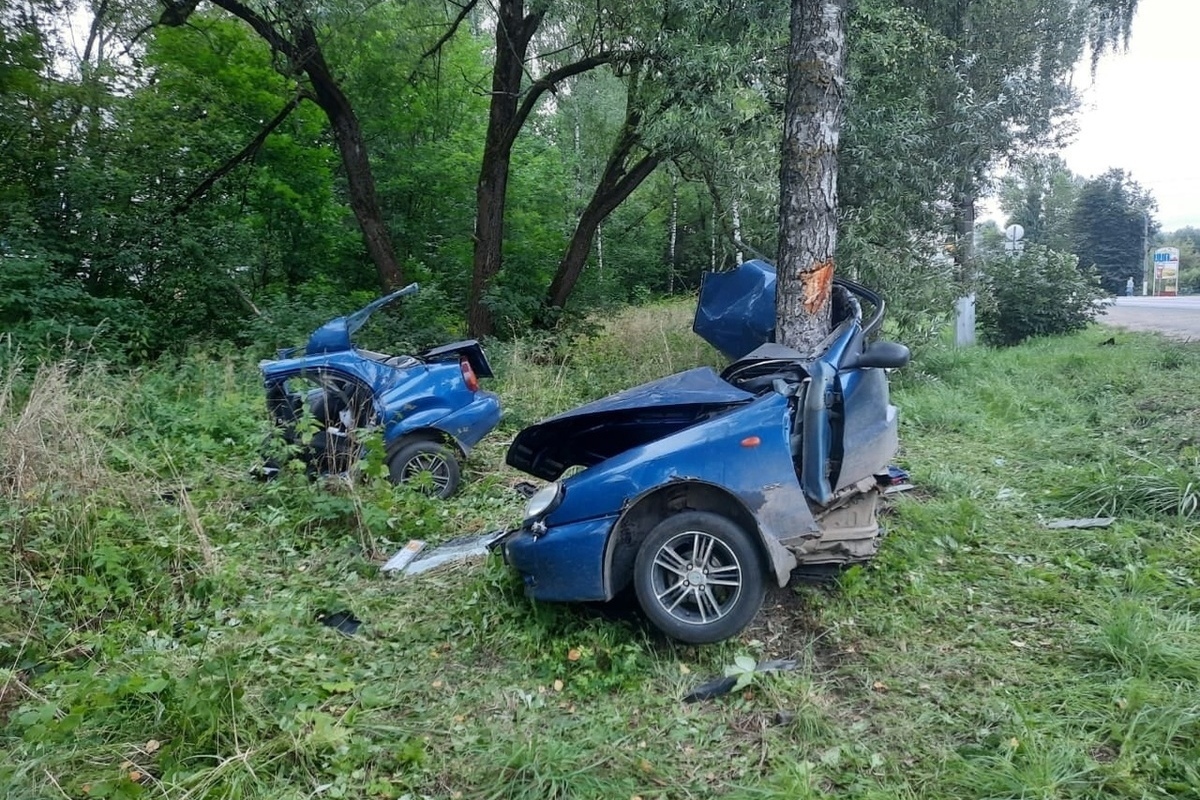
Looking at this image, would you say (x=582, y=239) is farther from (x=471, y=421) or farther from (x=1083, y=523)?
(x=1083, y=523)

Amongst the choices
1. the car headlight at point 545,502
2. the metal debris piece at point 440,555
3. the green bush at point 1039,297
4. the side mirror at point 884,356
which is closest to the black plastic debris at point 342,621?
the metal debris piece at point 440,555

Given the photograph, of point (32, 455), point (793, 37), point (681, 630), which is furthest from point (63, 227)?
point (681, 630)

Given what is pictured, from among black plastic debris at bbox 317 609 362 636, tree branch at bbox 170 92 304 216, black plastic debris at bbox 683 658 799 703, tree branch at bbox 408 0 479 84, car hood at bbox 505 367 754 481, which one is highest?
tree branch at bbox 408 0 479 84

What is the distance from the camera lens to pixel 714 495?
3.66m

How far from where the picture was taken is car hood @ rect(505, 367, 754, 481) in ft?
12.9

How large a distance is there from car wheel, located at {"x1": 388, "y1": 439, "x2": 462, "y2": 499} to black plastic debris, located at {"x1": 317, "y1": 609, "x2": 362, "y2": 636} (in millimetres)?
1888

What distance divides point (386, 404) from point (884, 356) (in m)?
3.83

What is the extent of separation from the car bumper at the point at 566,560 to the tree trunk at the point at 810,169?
256 centimetres

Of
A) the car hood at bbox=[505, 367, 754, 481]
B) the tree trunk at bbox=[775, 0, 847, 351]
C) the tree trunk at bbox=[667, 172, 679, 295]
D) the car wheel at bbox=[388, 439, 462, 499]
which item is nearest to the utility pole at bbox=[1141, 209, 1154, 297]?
the tree trunk at bbox=[667, 172, 679, 295]

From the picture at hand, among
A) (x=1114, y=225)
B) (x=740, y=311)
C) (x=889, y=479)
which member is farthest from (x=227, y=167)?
(x=1114, y=225)

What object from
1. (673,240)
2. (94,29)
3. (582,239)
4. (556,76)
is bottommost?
(582,239)

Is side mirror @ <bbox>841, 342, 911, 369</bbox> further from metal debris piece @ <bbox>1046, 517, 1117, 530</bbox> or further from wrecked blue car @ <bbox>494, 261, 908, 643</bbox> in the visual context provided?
metal debris piece @ <bbox>1046, 517, 1117, 530</bbox>

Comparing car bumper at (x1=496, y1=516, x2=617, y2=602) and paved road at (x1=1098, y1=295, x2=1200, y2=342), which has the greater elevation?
paved road at (x1=1098, y1=295, x2=1200, y2=342)

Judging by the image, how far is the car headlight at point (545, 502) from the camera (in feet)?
12.2
